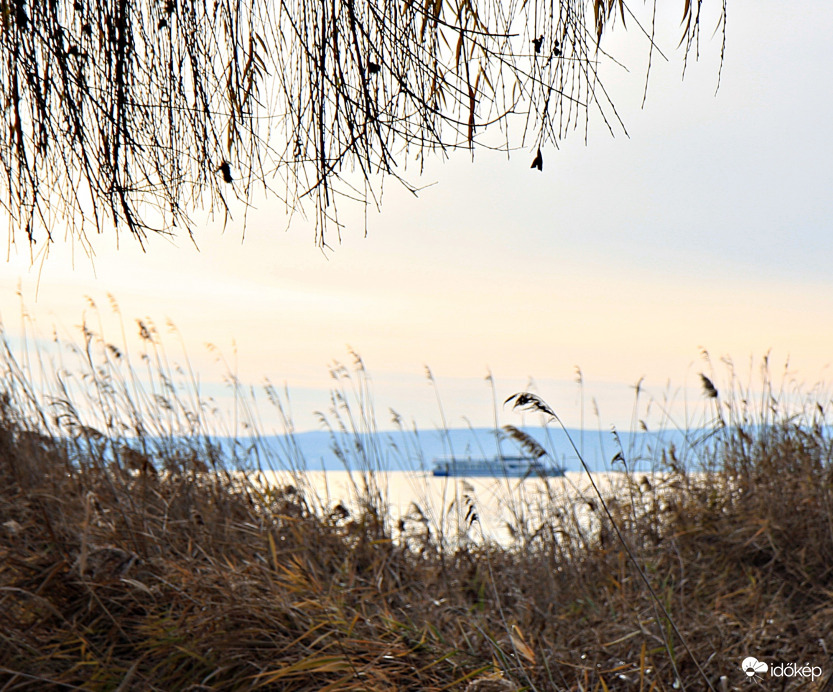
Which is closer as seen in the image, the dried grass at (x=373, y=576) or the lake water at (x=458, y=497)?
the dried grass at (x=373, y=576)

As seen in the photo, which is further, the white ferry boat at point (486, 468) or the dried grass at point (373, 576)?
the white ferry boat at point (486, 468)

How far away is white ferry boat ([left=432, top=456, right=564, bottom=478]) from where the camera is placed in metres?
3.80

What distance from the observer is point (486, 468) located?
396cm

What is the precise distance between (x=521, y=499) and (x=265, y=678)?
2144 mm

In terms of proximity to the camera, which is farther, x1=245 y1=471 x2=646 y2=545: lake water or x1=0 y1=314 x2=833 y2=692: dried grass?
x1=245 y1=471 x2=646 y2=545: lake water

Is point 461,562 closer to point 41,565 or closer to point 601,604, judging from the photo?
point 601,604

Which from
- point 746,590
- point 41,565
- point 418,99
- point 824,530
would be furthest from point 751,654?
point 41,565

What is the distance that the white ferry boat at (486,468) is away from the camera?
3.80 m

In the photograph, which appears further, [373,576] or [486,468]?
[486,468]

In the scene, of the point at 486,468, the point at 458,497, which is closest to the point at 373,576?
the point at 458,497

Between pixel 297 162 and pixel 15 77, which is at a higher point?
pixel 15 77

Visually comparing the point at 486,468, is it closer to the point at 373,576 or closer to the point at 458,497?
the point at 458,497

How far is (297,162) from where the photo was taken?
1925 millimetres

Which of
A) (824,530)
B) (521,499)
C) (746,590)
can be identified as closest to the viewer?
(746,590)
